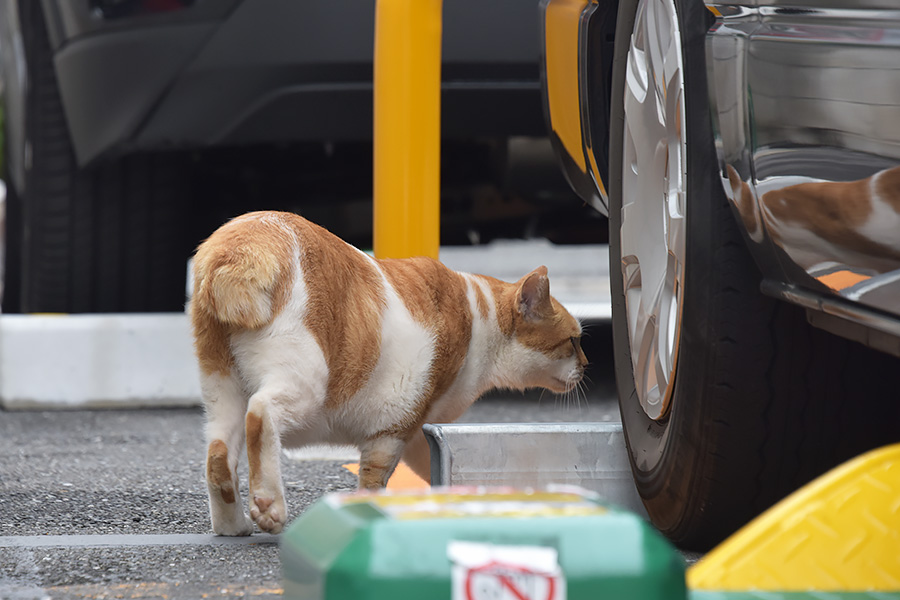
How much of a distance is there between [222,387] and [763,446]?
1.01 m

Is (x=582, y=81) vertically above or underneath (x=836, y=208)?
above

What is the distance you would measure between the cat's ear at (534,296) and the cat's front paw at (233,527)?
0.98 m

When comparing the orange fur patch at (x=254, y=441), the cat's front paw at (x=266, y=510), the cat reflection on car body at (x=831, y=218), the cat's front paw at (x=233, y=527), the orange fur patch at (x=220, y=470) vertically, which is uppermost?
the cat reflection on car body at (x=831, y=218)

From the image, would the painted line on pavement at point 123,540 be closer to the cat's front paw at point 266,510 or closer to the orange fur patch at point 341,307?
the cat's front paw at point 266,510

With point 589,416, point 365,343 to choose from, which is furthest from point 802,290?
point 589,416

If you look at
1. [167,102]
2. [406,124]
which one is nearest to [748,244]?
[406,124]

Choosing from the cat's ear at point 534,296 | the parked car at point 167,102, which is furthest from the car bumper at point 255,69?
the cat's ear at point 534,296

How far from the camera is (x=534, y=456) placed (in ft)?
7.48

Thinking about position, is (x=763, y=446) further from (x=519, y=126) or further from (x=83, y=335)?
(x=83, y=335)

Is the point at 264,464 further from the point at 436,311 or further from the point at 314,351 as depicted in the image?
the point at 436,311

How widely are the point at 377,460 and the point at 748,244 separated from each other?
3.48ft

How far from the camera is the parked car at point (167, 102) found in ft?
11.7

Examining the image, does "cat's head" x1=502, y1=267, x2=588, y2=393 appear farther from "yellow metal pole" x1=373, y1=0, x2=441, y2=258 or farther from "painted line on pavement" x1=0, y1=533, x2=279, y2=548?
"painted line on pavement" x1=0, y1=533, x2=279, y2=548

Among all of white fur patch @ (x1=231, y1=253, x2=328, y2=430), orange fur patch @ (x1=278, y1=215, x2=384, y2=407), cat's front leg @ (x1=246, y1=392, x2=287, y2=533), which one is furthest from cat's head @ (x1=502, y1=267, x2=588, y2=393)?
cat's front leg @ (x1=246, y1=392, x2=287, y2=533)
